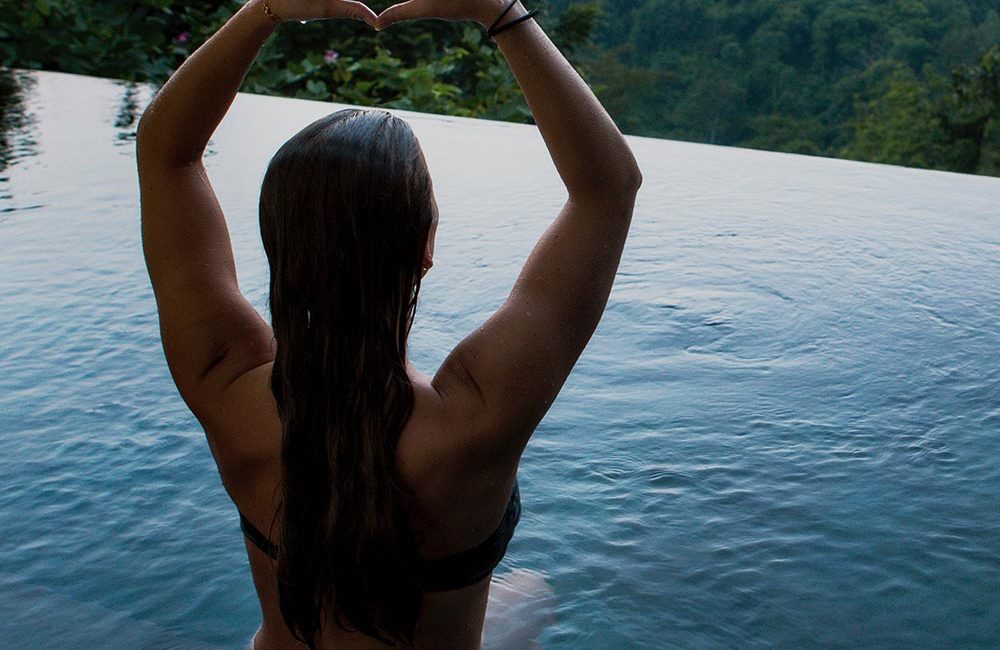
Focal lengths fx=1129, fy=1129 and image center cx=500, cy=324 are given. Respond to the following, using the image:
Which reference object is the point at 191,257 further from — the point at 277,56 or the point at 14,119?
the point at 277,56

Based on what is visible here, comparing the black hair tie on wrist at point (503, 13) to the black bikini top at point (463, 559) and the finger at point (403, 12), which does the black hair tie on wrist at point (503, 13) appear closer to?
the finger at point (403, 12)

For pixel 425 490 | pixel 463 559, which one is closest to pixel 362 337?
pixel 425 490

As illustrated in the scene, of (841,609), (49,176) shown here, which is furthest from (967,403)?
(49,176)

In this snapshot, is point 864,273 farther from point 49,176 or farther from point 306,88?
point 306,88

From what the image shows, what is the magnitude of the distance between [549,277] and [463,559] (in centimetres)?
33

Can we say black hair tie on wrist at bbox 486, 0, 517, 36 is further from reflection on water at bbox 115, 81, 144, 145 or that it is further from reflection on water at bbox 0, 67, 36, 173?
reflection on water at bbox 115, 81, 144, 145

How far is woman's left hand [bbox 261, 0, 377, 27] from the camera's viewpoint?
3.68 feet

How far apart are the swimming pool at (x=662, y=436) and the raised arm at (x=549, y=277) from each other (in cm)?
60

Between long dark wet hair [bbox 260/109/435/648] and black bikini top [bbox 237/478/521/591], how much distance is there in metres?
0.02

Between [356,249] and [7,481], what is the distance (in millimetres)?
1247

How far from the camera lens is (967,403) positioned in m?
2.34

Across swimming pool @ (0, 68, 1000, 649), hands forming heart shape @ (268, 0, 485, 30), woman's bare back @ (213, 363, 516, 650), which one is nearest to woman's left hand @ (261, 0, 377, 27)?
hands forming heart shape @ (268, 0, 485, 30)

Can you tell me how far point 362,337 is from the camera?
1.10 meters

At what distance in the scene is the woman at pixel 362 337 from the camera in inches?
42.1
